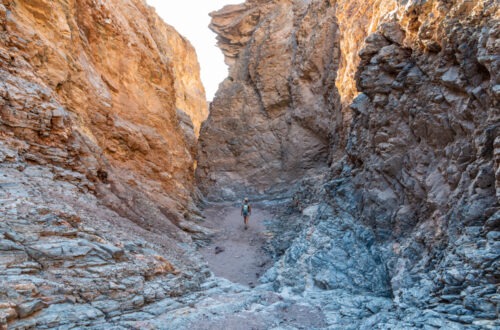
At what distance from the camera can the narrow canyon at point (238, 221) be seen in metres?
6.01

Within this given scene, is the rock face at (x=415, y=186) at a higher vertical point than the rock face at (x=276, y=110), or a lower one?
lower

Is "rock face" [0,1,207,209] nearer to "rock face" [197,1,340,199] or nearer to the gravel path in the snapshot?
the gravel path

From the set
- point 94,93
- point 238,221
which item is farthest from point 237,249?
point 94,93

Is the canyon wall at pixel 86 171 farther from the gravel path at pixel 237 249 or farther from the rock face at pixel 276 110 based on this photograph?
the rock face at pixel 276 110

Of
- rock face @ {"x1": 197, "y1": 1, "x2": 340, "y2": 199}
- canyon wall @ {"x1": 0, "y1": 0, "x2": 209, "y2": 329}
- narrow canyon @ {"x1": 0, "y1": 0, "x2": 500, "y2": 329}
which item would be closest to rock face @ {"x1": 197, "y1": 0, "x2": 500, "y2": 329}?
narrow canyon @ {"x1": 0, "y1": 0, "x2": 500, "y2": 329}

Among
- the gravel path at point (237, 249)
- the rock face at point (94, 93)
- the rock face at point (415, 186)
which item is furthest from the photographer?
the gravel path at point (237, 249)

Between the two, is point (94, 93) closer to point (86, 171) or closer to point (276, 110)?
point (86, 171)

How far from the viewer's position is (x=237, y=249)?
1530cm

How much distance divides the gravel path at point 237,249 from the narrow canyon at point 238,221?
0.41ft

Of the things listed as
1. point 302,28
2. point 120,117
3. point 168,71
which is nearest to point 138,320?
point 120,117

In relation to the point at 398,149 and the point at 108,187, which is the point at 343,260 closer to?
the point at 398,149

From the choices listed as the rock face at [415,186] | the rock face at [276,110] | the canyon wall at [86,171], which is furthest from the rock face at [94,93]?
the rock face at [276,110]

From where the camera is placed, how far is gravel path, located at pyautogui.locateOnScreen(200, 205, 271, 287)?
12.4 metres

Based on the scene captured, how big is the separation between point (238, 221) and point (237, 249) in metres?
5.32
